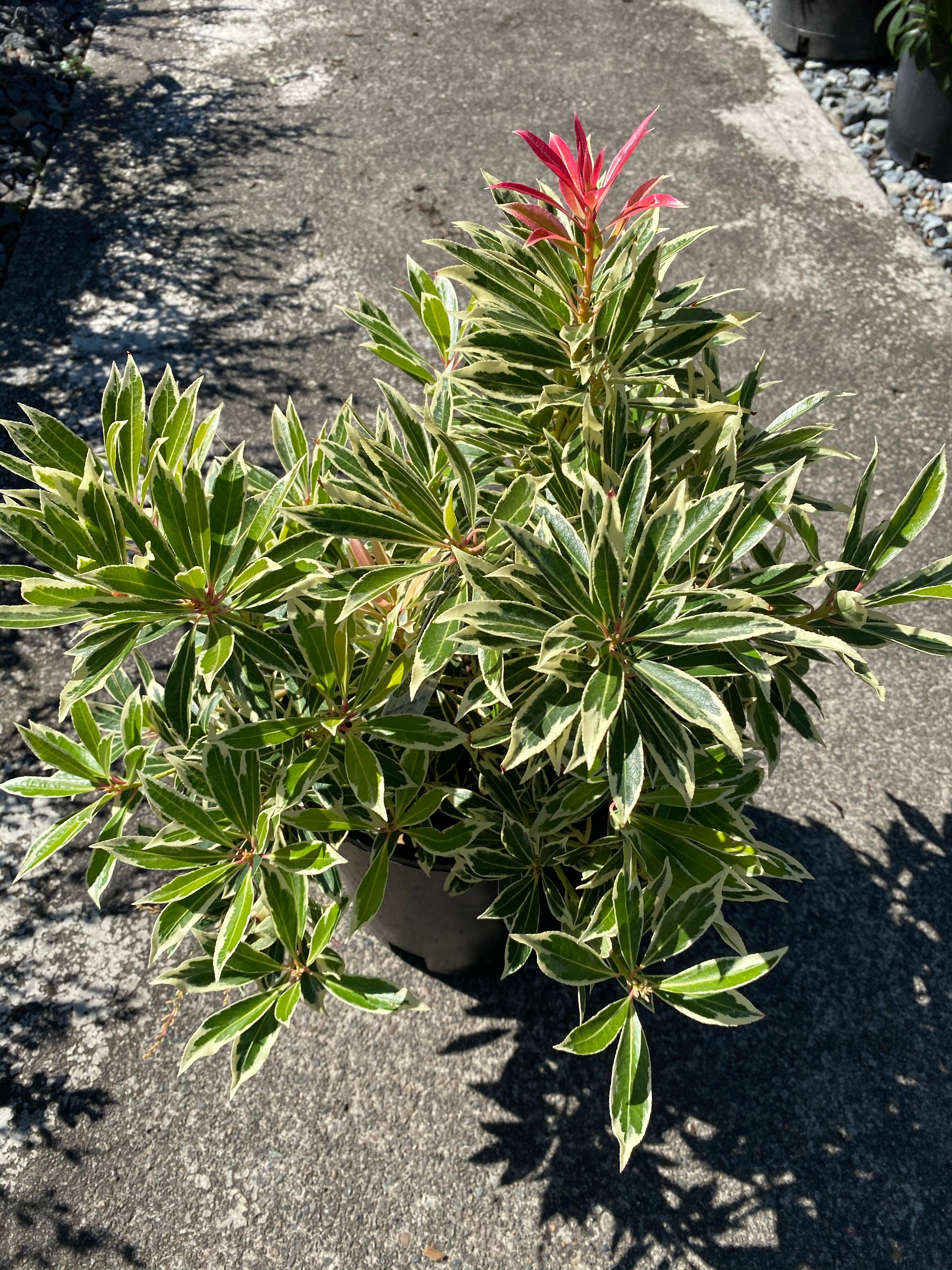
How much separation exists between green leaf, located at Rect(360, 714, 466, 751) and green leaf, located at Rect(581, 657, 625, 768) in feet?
0.94

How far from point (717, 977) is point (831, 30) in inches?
174

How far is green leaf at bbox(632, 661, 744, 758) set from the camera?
0.92 meters

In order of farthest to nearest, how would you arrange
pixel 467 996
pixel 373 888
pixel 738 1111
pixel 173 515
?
pixel 467 996, pixel 738 1111, pixel 373 888, pixel 173 515

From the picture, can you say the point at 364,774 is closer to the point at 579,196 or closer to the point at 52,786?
the point at 52,786

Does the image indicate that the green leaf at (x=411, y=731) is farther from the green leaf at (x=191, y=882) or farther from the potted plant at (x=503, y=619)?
the green leaf at (x=191, y=882)

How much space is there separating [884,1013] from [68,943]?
5.56 feet

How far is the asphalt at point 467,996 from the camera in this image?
5.41 feet

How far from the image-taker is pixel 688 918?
1.18 m

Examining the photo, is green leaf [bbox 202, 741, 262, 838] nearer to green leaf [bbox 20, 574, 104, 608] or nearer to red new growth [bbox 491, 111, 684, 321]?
green leaf [bbox 20, 574, 104, 608]

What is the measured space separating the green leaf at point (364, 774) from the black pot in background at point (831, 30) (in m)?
4.33

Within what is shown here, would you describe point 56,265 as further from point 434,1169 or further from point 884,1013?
point 884,1013

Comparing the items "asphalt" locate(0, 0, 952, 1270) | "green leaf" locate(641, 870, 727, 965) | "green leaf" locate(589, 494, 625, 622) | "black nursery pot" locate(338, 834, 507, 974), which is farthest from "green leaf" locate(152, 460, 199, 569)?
"asphalt" locate(0, 0, 952, 1270)

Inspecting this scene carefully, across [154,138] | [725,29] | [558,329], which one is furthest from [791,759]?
[725,29]

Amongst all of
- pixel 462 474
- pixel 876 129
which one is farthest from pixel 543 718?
pixel 876 129
